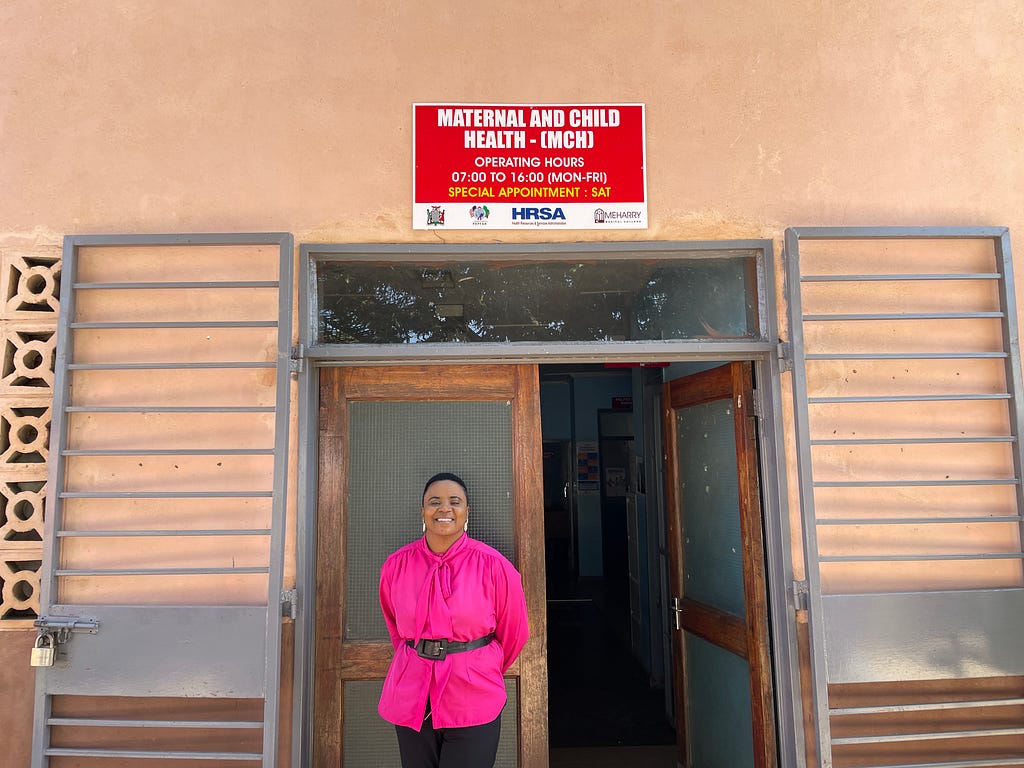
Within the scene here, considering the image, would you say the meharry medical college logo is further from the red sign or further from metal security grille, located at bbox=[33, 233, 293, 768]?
metal security grille, located at bbox=[33, 233, 293, 768]

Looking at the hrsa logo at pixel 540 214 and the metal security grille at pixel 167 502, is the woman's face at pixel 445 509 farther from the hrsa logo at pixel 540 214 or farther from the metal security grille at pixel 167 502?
the hrsa logo at pixel 540 214

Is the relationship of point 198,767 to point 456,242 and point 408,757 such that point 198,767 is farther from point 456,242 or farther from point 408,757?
point 456,242

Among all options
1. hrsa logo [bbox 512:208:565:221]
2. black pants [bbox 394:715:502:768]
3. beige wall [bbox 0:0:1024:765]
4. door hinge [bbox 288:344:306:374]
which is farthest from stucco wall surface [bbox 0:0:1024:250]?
black pants [bbox 394:715:502:768]

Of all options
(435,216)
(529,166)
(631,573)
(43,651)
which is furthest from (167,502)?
(631,573)

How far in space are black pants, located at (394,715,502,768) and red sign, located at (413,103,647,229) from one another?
7.00ft

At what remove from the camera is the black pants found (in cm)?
258

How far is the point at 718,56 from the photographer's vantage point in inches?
126

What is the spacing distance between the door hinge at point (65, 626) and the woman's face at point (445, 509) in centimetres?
148

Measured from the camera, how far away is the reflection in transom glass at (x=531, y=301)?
3092 millimetres

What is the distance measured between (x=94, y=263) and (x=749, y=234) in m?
3.03

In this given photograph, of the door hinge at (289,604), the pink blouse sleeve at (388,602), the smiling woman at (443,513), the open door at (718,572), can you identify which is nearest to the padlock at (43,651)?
the door hinge at (289,604)

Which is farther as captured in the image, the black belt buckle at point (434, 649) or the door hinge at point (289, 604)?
the door hinge at point (289, 604)

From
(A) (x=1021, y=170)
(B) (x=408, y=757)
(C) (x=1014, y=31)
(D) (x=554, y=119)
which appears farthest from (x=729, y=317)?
(B) (x=408, y=757)

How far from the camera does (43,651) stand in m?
2.72
